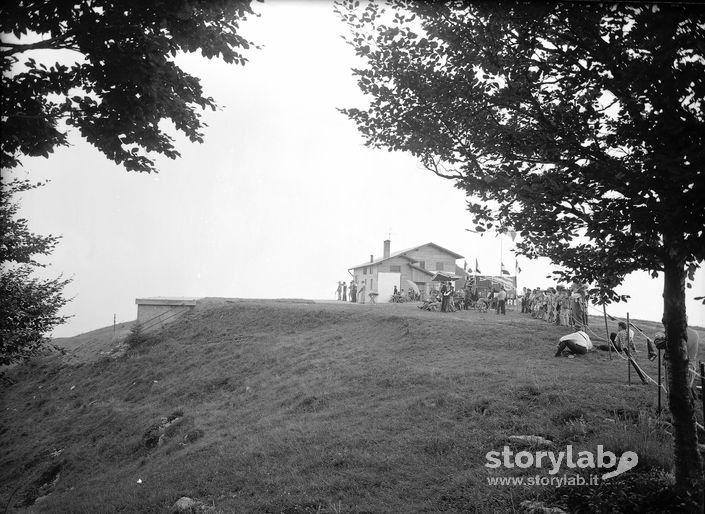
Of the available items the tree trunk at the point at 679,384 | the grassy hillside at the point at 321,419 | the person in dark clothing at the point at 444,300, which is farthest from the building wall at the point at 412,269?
the tree trunk at the point at 679,384

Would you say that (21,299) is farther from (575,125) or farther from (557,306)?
(557,306)

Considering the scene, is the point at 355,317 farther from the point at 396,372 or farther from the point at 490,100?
the point at 490,100

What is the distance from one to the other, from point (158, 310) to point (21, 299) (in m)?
20.0

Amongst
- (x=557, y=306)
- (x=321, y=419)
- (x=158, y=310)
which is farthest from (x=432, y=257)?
(x=321, y=419)

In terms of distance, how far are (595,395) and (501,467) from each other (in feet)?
13.4

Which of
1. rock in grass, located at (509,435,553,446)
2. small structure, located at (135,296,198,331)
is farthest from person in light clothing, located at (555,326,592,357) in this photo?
small structure, located at (135,296,198,331)

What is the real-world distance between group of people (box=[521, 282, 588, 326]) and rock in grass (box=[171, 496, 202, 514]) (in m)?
12.3

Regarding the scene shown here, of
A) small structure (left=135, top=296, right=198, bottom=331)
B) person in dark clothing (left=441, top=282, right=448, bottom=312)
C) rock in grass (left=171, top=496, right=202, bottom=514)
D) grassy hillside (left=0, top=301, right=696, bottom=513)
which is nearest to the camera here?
grassy hillside (left=0, top=301, right=696, bottom=513)

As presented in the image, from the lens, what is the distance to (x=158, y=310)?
28.3m

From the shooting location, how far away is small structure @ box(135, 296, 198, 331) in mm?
27859

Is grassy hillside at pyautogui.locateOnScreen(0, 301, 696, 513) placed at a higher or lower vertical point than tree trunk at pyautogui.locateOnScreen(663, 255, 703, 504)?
lower

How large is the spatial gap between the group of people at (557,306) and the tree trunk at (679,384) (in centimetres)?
894

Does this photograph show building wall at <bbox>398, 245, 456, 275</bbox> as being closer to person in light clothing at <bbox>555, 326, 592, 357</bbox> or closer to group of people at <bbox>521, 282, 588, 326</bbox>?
group of people at <bbox>521, 282, 588, 326</bbox>

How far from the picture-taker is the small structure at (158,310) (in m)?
27.9
